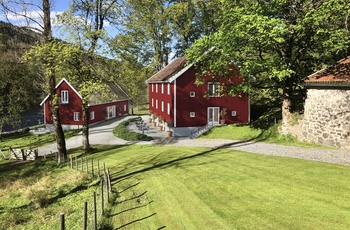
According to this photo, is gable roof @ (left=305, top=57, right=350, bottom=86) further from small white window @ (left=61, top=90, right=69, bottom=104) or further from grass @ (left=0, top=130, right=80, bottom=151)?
small white window @ (left=61, top=90, right=69, bottom=104)

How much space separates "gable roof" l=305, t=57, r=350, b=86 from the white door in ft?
45.4

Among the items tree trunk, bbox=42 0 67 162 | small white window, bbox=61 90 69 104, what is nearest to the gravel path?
tree trunk, bbox=42 0 67 162

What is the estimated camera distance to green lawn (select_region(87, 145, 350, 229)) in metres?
8.67

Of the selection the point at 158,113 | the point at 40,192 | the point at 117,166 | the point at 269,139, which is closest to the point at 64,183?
the point at 40,192

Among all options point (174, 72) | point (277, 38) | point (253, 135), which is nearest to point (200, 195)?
point (277, 38)

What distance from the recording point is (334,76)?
19.2 meters

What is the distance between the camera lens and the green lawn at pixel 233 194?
28.5 ft

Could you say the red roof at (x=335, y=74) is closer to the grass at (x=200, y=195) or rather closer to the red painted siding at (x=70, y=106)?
the grass at (x=200, y=195)

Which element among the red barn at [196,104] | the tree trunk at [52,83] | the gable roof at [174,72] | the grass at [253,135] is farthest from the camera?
the red barn at [196,104]

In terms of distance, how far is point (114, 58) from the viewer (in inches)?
911

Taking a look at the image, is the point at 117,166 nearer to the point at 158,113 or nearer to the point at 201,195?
the point at 201,195

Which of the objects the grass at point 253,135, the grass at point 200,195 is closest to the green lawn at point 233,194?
the grass at point 200,195

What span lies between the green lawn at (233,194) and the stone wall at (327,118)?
490 centimetres

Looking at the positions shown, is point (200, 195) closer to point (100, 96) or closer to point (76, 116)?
point (76, 116)
